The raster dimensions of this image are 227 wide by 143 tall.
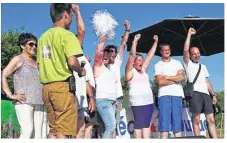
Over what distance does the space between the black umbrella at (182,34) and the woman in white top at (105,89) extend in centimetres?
86

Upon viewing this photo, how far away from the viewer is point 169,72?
638cm

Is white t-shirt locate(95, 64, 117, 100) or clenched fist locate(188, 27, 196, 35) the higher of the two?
clenched fist locate(188, 27, 196, 35)

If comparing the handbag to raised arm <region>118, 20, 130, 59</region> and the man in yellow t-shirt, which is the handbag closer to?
raised arm <region>118, 20, 130, 59</region>

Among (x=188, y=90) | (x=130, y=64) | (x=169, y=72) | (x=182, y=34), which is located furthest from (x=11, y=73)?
(x=182, y=34)

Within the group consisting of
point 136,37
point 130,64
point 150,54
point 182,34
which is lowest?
point 130,64

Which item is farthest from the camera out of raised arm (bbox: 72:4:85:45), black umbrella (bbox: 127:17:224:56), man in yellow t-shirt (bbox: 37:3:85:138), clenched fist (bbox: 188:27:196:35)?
black umbrella (bbox: 127:17:224:56)

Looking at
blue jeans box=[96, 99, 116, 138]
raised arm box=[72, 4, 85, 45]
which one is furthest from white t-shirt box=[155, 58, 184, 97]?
raised arm box=[72, 4, 85, 45]

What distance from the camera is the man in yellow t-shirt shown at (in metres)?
4.27

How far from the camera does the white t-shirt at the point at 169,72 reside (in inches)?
246

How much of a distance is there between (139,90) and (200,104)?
0.95 metres

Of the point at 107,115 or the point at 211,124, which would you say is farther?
the point at 211,124

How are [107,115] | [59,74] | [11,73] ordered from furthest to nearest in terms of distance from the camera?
→ [107,115], [11,73], [59,74]

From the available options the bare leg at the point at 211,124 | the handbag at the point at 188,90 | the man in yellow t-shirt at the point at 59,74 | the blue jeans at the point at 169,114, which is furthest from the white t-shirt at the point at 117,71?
the man in yellow t-shirt at the point at 59,74

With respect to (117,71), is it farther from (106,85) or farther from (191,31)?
(191,31)
